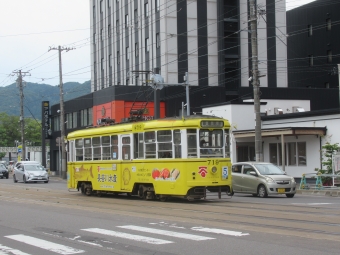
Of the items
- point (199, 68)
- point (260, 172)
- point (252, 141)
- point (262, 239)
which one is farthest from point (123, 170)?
point (199, 68)

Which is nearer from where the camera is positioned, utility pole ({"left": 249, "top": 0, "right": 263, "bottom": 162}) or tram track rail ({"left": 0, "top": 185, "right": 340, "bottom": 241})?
tram track rail ({"left": 0, "top": 185, "right": 340, "bottom": 241})

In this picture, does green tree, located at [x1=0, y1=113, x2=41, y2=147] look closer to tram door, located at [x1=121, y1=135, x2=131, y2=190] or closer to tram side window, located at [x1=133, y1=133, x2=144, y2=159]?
tram door, located at [x1=121, y1=135, x2=131, y2=190]

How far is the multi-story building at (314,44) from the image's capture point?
66750mm

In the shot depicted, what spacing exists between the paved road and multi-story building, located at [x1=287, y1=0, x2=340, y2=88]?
5167 cm

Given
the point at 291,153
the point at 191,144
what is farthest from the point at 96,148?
the point at 291,153

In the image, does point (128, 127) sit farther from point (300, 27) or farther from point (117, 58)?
point (300, 27)

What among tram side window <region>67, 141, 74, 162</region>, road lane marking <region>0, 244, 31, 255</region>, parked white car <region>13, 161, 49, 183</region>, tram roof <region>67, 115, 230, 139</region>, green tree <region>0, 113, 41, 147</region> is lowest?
road lane marking <region>0, 244, 31, 255</region>

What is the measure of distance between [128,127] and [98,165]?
311 centimetres

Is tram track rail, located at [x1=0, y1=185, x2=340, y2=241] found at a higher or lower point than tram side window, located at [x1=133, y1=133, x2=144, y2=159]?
lower

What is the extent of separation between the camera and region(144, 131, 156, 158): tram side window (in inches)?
862

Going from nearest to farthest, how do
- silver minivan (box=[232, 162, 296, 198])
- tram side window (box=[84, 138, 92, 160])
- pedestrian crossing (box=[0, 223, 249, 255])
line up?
1. pedestrian crossing (box=[0, 223, 249, 255])
2. silver minivan (box=[232, 162, 296, 198])
3. tram side window (box=[84, 138, 92, 160])

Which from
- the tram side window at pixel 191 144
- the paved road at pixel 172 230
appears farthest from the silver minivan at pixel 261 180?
the paved road at pixel 172 230

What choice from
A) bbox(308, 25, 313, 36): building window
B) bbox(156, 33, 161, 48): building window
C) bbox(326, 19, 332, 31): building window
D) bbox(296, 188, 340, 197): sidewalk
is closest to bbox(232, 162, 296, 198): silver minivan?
bbox(296, 188, 340, 197): sidewalk

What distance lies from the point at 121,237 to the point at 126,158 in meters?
11.5
